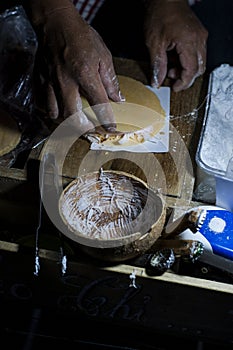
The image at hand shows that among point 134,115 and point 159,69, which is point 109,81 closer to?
point 134,115

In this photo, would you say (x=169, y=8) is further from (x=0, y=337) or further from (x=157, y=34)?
(x=0, y=337)

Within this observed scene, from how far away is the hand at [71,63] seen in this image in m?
1.02

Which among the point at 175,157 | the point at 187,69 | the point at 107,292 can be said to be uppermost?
the point at 187,69

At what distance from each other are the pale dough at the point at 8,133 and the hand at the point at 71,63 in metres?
0.10

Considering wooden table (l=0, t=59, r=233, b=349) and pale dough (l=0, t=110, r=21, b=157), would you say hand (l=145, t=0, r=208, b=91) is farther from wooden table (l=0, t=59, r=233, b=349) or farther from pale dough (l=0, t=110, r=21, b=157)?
pale dough (l=0, t=110, r=21, b=157)

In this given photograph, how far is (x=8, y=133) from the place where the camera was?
116 cm

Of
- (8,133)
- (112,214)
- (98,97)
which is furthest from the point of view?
(8,133)

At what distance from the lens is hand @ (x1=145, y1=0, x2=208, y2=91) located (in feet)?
4.05

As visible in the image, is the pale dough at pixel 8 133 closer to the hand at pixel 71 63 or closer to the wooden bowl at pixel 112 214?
the hand at pixel 71 63

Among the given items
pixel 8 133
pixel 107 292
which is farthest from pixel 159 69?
pixel 107 292

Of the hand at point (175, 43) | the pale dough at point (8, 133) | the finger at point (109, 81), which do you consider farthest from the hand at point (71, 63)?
the hand at point (175, 43)

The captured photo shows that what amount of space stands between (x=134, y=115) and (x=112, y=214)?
Answer: 0.34m

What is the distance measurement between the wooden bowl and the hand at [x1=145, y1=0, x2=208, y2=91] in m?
0.43

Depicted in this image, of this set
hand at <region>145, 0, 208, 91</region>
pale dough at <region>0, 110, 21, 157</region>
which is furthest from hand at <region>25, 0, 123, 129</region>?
hand at <region>145, 0, 208, 91</region>
